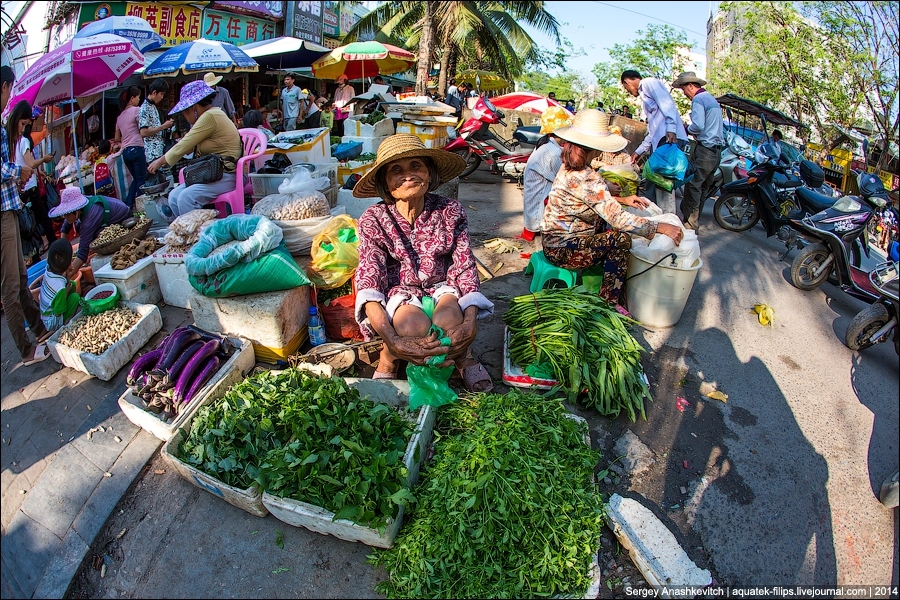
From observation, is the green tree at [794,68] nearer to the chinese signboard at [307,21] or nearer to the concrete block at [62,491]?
the concrete block at [62,491]

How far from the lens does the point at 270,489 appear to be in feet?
7.04

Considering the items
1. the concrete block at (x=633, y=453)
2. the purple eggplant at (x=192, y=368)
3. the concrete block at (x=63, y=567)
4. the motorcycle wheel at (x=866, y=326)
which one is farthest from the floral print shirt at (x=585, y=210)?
the concrete block at (x=63, y=567)

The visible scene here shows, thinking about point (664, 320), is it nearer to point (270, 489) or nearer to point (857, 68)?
point (270, 489)

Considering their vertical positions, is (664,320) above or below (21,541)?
above

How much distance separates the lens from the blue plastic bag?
5.48 metres

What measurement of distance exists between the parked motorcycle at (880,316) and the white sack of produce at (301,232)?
4019 mm

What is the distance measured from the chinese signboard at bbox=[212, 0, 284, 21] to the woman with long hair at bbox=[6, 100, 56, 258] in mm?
9956

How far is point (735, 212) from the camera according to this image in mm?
6562

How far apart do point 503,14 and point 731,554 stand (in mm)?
16820

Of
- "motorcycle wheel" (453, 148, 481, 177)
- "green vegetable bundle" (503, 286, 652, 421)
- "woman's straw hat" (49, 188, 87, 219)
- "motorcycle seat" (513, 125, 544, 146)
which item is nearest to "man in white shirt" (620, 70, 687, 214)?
"motorcycle seat" (513, 125, 544, 146)

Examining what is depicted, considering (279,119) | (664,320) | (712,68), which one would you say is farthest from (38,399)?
(712,68)

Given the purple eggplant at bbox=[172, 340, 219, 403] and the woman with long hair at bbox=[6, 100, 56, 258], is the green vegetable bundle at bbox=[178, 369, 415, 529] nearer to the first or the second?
the purple eggplant at bbox=[172, 340, 219, 403]

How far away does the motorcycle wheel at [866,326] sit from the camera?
11.9 ft

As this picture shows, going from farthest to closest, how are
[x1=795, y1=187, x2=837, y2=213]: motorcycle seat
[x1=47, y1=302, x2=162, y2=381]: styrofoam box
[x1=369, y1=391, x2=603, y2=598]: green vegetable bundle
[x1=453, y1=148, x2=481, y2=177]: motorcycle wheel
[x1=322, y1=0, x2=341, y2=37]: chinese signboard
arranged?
1. [x1=322, y1=0, x2=341, y2=37]: chinese signboard
2. [x1=453, y1=148, x2=481, y2=177]: motorcycle wheel
3. [x1=795, y1=187, x2=837, y2=213]: motorcycle seat
4. [x1=47, y1=302, x2=162, y2=381]: styrofoam box
5. [x1=369, y1=391, x2=603, y2=598]: green vegetable bundle
